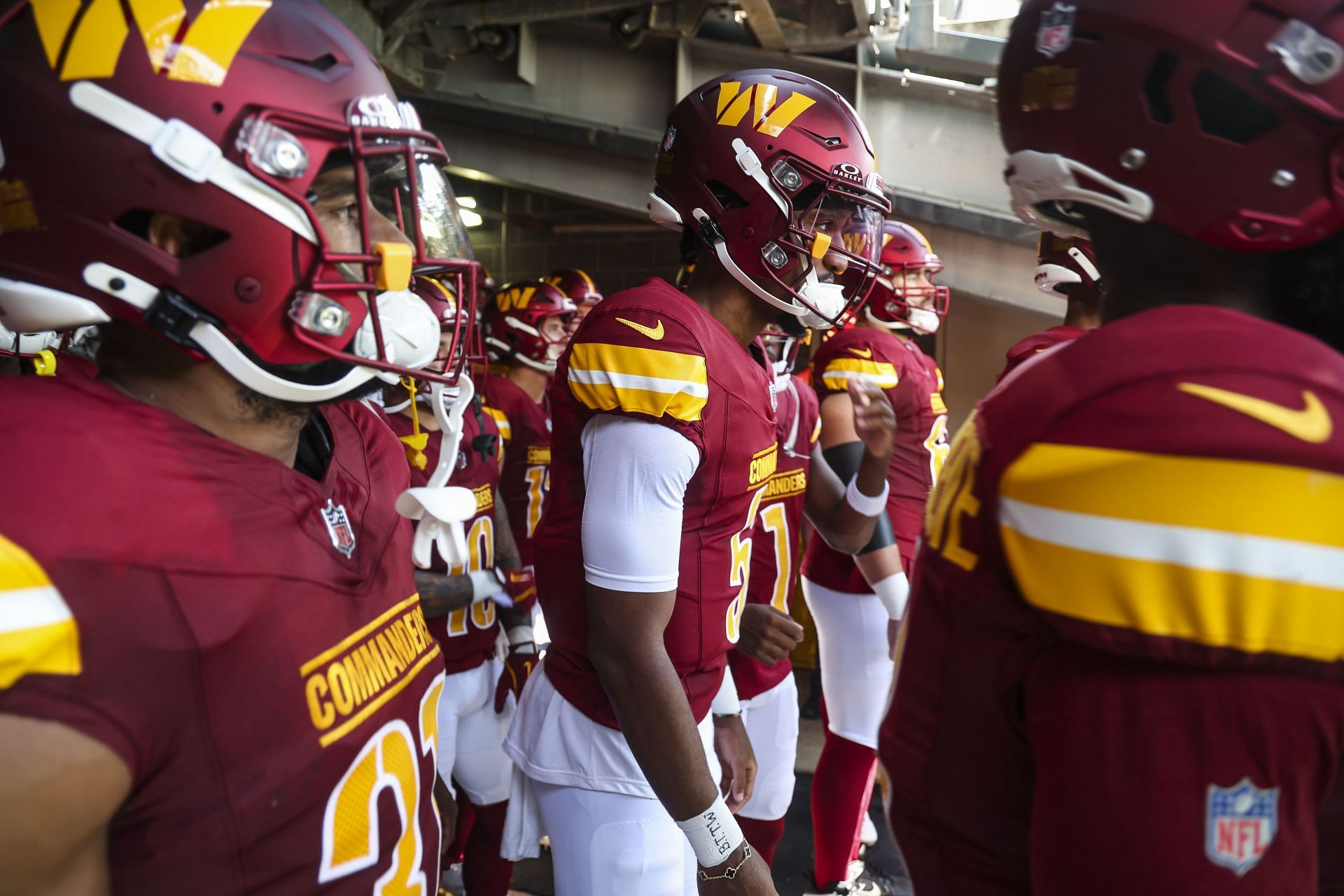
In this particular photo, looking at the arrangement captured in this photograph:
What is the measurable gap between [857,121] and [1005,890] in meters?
1.92

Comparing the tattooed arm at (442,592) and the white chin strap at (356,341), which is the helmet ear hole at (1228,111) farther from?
the tattooed arm at (442,592)

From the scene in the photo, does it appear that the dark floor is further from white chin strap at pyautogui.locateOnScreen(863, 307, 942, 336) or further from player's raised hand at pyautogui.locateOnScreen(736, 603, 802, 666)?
white chin strap at pyautogui.locateOnScreen(863, 307, 942, 336)

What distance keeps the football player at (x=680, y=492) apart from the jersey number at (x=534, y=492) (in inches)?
108

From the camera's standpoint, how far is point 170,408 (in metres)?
1.25

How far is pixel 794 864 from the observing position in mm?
4270

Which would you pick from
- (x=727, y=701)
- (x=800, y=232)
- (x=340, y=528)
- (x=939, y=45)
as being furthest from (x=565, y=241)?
(x=340, y=528)

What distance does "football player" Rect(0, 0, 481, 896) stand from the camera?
3.11ft

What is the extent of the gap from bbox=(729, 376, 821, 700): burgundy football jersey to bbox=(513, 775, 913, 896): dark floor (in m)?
1.10

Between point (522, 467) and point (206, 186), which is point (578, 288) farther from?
point (206, 186)

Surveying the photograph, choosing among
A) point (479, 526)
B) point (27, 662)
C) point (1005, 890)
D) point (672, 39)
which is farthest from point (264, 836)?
point (672, 39)

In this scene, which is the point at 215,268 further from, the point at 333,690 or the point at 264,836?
the point at 264,836

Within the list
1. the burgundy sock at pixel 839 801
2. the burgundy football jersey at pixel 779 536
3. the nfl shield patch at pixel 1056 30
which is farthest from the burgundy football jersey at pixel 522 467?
the nfl shield patch at pixel 1056 30

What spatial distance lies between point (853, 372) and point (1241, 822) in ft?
10.5

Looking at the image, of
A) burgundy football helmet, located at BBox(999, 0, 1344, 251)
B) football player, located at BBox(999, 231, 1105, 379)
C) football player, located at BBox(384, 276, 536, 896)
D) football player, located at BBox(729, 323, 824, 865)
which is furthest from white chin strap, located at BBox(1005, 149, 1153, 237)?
football player, located at BBox(384, 276, 536, 896)
